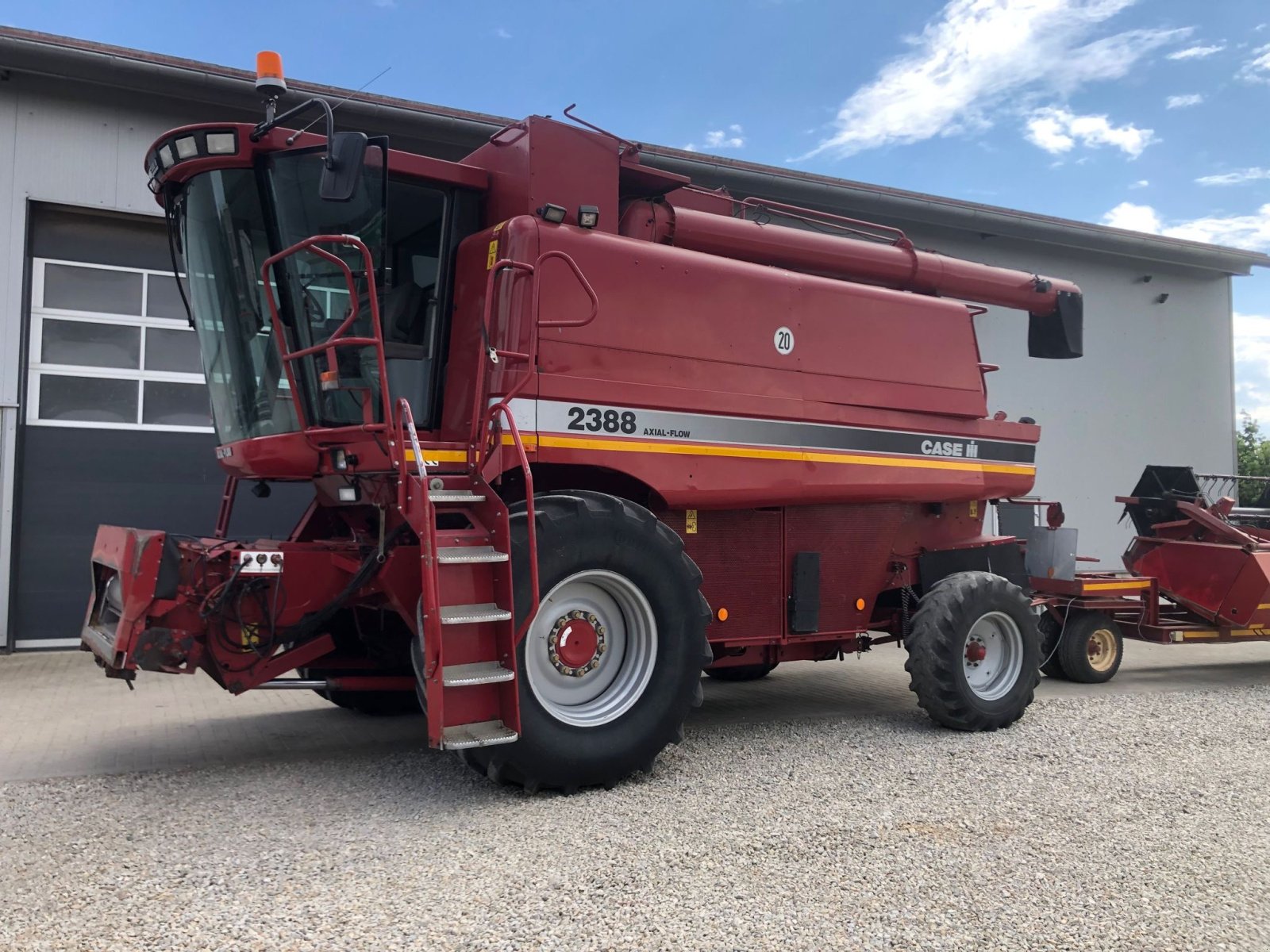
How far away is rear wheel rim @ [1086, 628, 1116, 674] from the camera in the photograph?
27.6ft

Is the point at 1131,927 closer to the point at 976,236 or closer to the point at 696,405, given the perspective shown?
the point at 696,405

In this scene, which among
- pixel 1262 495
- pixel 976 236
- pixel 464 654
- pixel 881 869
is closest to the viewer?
pixel 881 869

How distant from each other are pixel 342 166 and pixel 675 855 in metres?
3.21

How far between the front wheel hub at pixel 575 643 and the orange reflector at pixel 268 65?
A: 302 cm

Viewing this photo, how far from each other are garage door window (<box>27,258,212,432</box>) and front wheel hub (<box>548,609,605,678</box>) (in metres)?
5.76

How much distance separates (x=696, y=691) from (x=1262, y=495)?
27.9ft

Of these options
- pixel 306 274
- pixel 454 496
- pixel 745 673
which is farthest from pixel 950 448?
pixel 306 274

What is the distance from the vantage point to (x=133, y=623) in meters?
4.55

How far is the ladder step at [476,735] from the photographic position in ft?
13.5

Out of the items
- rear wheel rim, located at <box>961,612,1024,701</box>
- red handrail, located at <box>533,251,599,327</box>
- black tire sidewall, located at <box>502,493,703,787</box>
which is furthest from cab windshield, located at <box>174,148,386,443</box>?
rear wheel rim, located at <box>961,612,1024,701</box>

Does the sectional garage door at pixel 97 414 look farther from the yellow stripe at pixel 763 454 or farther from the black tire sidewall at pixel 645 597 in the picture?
the black tire sidewall at pixel 645 597

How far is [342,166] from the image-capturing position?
14.6 ft

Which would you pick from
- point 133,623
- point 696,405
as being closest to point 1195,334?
point 696,405

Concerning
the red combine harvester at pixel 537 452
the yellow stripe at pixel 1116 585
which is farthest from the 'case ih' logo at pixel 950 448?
the yellow stripe at pixel 1116 585
